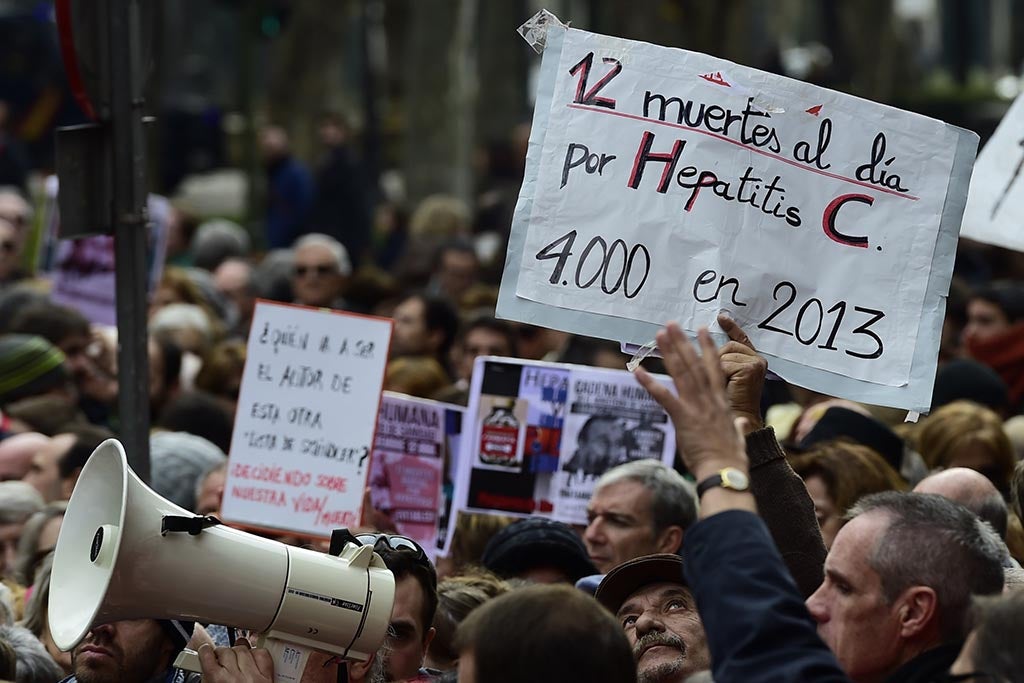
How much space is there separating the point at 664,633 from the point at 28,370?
4.75 m

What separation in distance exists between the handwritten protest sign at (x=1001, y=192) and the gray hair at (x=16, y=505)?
322cm

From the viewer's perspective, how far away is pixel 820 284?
4402 mm

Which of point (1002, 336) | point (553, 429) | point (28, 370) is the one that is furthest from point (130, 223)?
point (1002, 336)

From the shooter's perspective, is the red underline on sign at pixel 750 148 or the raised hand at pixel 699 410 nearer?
the raised hand at pixel 699 410

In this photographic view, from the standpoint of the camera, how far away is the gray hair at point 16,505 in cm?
630

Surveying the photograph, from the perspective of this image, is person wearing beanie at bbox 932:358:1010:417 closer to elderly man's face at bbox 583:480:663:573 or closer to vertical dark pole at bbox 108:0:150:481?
elderly man's face at bbox 583:480:663:573

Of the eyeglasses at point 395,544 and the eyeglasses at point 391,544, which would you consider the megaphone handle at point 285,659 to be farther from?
the eyeglasses at point 395,544

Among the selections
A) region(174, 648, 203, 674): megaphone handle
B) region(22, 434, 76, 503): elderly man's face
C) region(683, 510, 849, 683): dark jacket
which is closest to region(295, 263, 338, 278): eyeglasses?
region(22, 434, 76, 503): elderly man's face

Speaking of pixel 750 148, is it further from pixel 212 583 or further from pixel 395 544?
pixel 212 583

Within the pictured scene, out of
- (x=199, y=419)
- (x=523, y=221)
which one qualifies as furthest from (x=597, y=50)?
(x=199, y=419)

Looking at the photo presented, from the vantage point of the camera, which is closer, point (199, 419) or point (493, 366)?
point (493, 366)

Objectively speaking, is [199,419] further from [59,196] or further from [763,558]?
[763,558]

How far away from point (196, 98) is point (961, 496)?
3264 cm

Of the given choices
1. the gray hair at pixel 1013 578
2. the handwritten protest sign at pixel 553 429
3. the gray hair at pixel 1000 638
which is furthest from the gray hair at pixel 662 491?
the gray hair at pixel 1000 638
